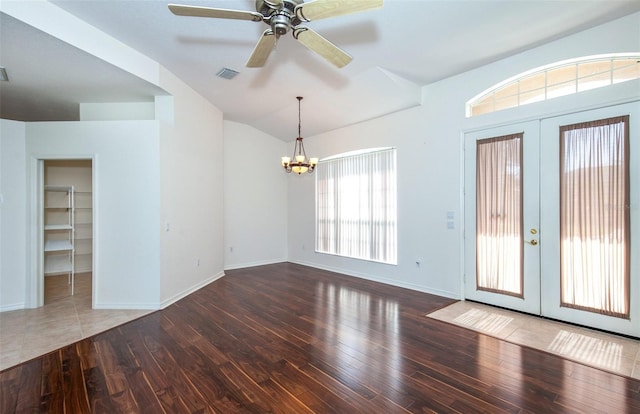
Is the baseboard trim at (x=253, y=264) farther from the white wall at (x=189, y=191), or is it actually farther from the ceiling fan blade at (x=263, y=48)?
the ceiling fan blade at (x=263, y=48)

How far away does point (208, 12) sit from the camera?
2.18m

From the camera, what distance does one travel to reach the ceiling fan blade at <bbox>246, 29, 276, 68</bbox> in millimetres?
2469

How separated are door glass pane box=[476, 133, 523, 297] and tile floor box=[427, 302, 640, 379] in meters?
0.46

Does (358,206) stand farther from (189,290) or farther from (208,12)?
(208,12)

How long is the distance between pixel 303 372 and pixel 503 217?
3408mm

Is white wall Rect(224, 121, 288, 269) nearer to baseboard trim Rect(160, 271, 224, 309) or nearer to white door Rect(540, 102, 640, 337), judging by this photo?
baseboard trim Rect(160, 271, 224, 309)

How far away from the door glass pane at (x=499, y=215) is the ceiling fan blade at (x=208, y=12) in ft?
11.8

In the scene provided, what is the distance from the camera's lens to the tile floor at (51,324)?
3014 millimetres

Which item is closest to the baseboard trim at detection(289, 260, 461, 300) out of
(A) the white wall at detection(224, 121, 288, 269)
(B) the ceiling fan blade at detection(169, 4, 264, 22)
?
(A) the white wall at detection(224, 121, 288, 269)

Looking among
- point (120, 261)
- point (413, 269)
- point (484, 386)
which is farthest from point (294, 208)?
point (484, 386)

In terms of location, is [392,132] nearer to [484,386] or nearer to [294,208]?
[294,208]

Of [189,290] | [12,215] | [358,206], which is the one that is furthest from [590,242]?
[12,215]

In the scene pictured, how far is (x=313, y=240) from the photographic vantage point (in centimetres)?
720

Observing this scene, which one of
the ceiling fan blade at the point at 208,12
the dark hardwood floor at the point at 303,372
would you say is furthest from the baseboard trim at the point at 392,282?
the ceiling fan blade at the point at 208,12
